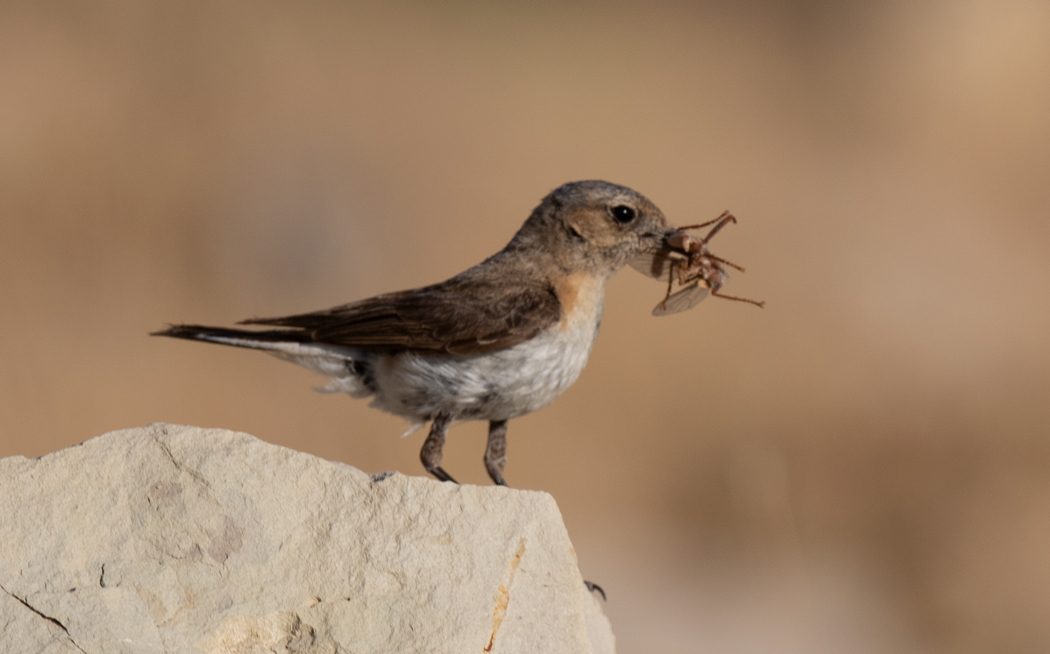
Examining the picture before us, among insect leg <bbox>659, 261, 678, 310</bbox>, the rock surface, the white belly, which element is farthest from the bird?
the rock surface

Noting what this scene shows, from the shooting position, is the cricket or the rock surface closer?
the rock surface

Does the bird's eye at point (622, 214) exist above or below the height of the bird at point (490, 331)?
above

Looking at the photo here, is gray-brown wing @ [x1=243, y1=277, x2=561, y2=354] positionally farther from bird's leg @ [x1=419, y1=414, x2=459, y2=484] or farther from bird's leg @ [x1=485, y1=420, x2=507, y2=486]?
bird's leg @ [x1=485, y1=420, x2=507, y2=486]

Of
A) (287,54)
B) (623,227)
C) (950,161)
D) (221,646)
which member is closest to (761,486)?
(950,161)

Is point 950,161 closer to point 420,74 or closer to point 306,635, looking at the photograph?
point 420,74

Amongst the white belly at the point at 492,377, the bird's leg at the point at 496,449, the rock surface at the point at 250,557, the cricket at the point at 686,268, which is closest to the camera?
the rock surface at the point at 250,557

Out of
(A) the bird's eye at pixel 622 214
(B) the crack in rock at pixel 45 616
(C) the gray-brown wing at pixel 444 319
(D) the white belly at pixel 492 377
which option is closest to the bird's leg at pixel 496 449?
(D) the white belly at pixel 492 377

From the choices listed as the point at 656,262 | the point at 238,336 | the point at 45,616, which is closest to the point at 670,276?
the point at 656,262

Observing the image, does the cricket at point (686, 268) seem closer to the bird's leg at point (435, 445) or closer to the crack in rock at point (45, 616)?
the bird's leg at point (435, 445)
